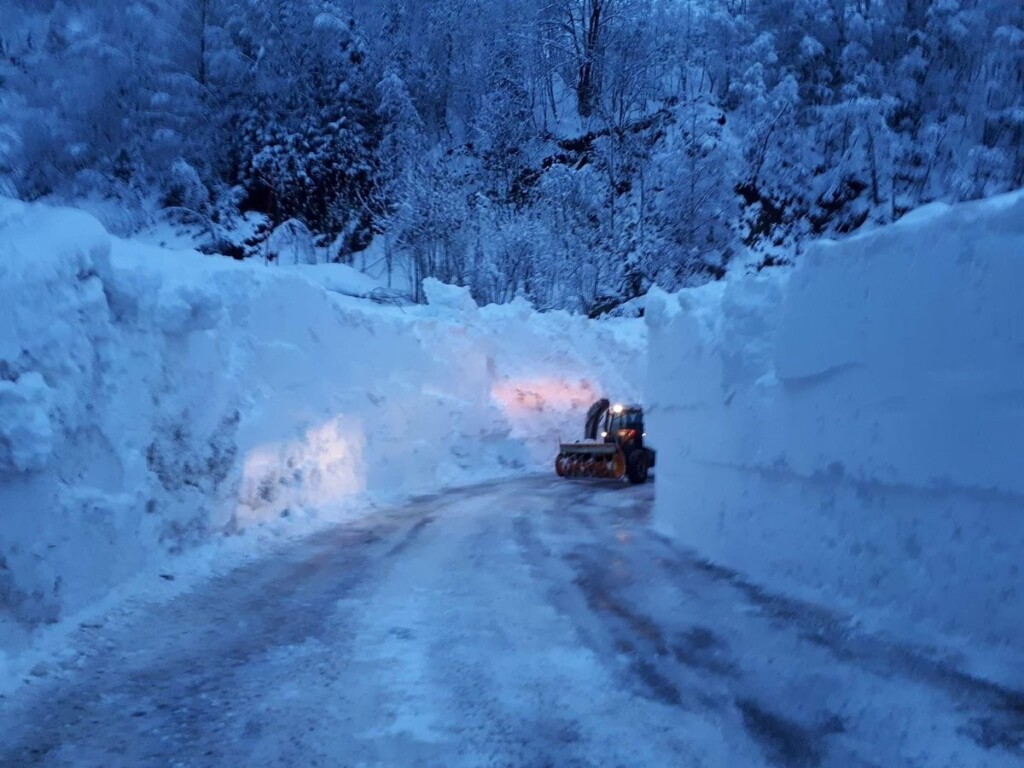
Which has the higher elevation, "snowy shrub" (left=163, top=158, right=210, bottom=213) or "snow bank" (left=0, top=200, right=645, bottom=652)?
"snowy shrub" (left=163, top=158, right=210, bottom=213)

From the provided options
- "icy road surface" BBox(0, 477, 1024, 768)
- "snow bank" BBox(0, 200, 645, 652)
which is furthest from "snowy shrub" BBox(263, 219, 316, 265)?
"icy road surface" BBox(0, 477, 1024, 768)

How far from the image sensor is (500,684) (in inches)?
208

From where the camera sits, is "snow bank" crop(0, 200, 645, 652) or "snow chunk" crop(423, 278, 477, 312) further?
"snow chunk" crop(423, 278, 477, 312)

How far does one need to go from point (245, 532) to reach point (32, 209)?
4.64m

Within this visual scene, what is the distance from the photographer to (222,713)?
15.9 ft

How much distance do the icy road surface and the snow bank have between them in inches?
31.6

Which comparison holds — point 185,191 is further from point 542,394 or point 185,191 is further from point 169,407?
point 169,407

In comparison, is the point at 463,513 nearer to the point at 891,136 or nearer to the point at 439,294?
the point at 439,294

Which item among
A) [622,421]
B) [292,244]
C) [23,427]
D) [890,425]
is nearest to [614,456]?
[622,421]

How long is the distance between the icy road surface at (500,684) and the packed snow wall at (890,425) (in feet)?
1.79

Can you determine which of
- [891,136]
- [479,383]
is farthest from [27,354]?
[891,136]

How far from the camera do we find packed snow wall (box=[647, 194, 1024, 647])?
5434mm

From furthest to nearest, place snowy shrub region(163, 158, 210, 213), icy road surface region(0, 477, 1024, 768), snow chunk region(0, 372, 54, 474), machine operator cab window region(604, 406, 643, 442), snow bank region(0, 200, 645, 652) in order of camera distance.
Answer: snowy shrub region(163, 158, 210, 213) → machine operator cab window region(604, 406, 643, 442) → snow bank region(0, 200, 645, 652) → snow chunk region(0, 372, 54, 474) → icy road surface region(0, 477, 1024, 768)

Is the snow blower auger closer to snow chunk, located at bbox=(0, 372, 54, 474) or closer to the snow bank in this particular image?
the snow bank
